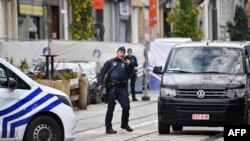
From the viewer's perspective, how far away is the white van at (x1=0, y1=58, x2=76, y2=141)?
1518cm

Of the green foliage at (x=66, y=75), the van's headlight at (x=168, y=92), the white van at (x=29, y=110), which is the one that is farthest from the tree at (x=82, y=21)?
the white van at (x=29, y=110)

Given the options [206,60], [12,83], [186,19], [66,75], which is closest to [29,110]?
[12,83]

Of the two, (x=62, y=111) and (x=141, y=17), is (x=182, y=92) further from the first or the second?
(x=141, y=17)

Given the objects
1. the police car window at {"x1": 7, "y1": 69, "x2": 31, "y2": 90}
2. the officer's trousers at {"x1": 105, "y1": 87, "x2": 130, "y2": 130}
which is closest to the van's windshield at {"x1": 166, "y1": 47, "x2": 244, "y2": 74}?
the officer's trousers at {"x1": 105, "y1": 87, "x2": 130, "y2": 130}

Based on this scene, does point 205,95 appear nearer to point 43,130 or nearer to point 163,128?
point 163,128

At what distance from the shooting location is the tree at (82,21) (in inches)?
1619

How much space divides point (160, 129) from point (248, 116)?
74.2 inches

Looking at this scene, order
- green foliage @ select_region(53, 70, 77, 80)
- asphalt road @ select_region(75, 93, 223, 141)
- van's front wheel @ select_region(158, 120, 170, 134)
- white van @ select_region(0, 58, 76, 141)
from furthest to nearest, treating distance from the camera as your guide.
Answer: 1. green foliage @ select_region(53, 70, 77, 80)
2. van's front wheel @ select_region(158, 120, 170, 134)
3. asphalt road @ select_region(75, 93, 223, 141)
4. white van @ select_region(0, 58, 76, 141)

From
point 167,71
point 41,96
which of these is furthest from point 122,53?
point 41,96

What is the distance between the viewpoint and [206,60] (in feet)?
64.1

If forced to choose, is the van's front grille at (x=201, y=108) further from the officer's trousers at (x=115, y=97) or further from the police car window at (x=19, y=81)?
the police car window at (x=19, y=81)

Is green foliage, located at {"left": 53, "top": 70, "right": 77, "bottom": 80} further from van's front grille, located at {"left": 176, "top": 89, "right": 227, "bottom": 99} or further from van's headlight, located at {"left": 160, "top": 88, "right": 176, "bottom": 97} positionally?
van's front grille, located at {"left": 176, "top": 89, "right": 227, "bottom": 99}

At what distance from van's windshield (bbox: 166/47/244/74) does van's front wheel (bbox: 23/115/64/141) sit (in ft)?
14.1

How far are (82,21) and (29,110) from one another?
26.9m
